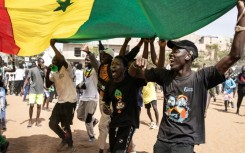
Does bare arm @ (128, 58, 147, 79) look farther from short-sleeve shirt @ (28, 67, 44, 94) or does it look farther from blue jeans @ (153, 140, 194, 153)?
short-sleeve shirt @ (28, 67, 44, 94)

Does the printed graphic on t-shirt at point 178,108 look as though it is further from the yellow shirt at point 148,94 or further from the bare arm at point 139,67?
the yellow shirt at point 148,94

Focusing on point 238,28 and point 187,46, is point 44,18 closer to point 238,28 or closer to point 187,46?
point 187,46

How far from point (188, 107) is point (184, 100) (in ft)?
0.25

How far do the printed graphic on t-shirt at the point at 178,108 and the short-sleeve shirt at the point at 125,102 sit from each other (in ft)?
4.11

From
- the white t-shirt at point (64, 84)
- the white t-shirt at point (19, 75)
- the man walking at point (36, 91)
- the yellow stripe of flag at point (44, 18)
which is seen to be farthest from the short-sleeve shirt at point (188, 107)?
the white t-shirt at point (19, 75)

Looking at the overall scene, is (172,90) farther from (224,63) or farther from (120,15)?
(120,15)

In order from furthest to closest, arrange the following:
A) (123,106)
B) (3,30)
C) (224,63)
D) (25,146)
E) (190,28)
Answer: (25,146)
(3,30)
(123,106)
(190,28)
(224,63)

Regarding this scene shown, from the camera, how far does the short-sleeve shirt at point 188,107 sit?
127 inches

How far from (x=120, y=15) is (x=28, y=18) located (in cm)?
144

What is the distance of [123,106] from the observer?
4520mm

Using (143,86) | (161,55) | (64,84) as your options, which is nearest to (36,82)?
(64,84)

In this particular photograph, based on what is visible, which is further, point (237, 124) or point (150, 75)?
point (237, 124)

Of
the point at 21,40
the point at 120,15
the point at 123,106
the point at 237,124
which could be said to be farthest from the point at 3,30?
the point at 237,124

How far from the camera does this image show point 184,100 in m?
3.26
